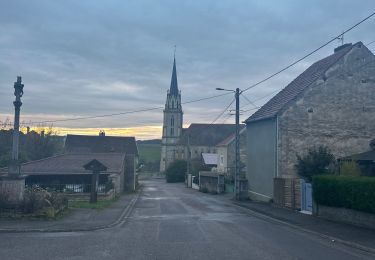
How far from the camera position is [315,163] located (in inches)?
1037

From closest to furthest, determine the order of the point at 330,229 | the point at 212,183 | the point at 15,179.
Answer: the point at 330,229 → the point at 15,179 → the point at 212,183

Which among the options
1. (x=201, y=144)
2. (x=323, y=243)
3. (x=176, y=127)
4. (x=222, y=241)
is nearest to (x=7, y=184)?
(x=222, y=241)

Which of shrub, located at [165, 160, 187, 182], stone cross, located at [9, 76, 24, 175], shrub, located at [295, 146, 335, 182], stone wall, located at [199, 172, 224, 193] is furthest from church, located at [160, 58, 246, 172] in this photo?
stone cross, located at [9, 76, 24, 175]

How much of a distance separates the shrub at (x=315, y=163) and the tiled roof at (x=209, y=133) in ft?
246

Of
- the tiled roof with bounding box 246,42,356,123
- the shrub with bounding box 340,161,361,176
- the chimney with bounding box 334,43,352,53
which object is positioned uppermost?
the chimney with bounding box 334,43,352,53

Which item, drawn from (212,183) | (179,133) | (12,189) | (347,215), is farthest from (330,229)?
(179,133)

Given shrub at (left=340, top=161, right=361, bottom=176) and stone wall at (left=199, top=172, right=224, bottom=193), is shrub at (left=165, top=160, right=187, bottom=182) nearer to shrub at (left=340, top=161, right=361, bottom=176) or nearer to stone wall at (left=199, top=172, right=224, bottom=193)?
stone wall at (left=199, top=172, right=224, bottom=193)

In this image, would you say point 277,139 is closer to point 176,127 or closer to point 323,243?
point 323,243

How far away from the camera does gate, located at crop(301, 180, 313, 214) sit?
72.6 ft

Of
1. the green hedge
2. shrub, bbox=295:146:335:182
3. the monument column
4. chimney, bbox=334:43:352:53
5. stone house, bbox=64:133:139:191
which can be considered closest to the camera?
the green hedge

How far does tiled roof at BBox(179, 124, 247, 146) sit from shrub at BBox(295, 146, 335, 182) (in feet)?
246

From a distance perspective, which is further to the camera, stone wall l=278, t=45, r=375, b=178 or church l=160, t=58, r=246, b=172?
church l=160, t=58, r=246, b=172

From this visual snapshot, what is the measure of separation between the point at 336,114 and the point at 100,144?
52.2 meters

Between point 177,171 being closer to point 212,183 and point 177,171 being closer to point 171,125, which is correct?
point 212,183
